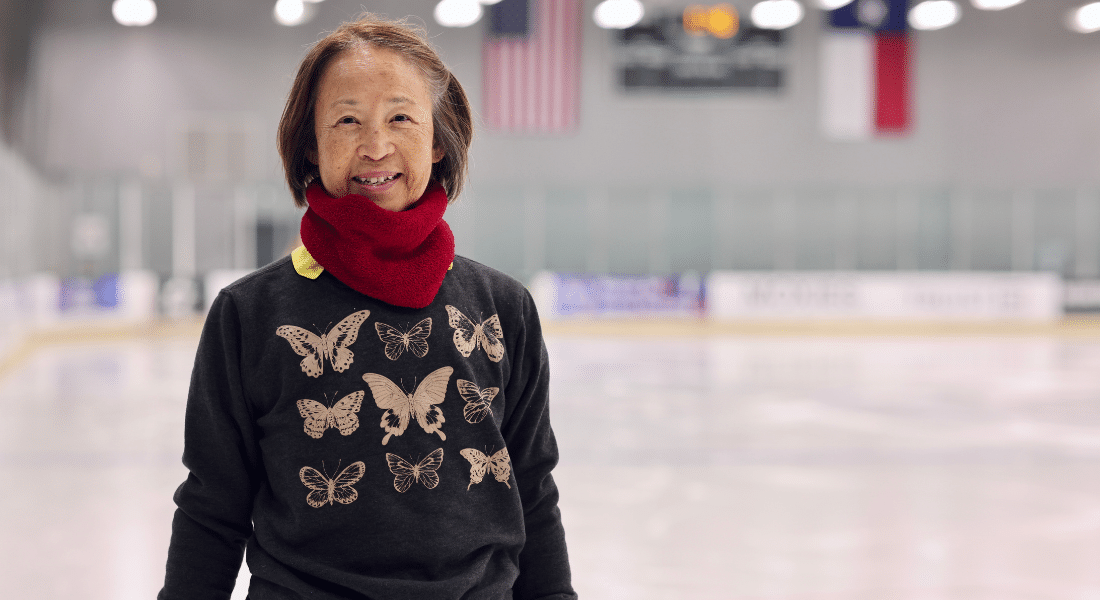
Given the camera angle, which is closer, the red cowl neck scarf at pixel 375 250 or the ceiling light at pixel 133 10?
the red cowl neck scarf at pixel 375 250

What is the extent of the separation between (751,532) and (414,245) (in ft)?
11.7

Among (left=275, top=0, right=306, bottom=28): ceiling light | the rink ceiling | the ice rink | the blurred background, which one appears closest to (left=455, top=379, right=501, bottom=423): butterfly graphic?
the ice rink

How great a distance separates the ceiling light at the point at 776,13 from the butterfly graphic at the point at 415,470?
13389mm

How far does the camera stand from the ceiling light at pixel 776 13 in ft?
43.9

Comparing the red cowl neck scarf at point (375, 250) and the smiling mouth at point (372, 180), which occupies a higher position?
the smiling mouth at point (372, 180)

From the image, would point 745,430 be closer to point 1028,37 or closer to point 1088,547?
point 1088,547

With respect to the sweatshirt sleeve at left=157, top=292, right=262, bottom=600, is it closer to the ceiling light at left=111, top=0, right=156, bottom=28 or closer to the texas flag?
the ceiling light at left=111, top=0, right=156, bottom=28

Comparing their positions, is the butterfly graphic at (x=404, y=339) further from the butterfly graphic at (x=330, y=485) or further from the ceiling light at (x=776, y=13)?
the ceiling light at (x=776, y=13)

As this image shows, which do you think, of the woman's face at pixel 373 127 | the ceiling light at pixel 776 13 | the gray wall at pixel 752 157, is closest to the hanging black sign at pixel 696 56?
the ceiling light at pixel 776 13

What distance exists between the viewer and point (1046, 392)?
923 centimetres

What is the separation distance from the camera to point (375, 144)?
3.67 feet

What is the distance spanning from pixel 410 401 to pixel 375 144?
319 millimetres

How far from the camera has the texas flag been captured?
1570cm

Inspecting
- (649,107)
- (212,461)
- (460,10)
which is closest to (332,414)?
(212,461)
